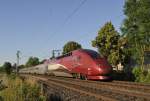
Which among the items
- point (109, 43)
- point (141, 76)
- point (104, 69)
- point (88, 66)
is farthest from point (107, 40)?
point (104, 69)

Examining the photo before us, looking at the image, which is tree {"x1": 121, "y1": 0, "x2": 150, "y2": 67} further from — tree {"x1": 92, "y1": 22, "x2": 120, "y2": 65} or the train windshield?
the train windshield

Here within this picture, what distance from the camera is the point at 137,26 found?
5381 cm

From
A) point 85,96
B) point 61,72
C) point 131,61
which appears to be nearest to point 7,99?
point 85,96

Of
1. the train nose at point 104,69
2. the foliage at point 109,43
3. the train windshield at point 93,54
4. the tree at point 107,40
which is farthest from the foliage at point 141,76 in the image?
the tree at point 107,40

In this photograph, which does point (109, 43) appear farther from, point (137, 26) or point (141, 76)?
point (141, 76)

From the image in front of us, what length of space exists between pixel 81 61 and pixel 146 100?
16.8 meters

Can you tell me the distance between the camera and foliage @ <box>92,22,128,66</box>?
6975 centimetres

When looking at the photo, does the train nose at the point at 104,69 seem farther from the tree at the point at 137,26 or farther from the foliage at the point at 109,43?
the foliage at the point at 109,43

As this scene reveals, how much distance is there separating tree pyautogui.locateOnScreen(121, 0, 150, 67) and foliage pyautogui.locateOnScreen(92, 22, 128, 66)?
13211mm

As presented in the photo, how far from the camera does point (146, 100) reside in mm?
15281

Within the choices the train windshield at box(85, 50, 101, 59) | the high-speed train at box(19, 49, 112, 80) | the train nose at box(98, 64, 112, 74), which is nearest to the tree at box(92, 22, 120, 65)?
the high-speed train at box(19, 49, 112, 80)

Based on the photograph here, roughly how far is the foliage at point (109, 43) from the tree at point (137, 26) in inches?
520

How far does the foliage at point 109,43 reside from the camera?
6975 cm

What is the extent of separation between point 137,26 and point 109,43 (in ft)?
61.6
